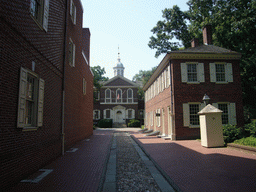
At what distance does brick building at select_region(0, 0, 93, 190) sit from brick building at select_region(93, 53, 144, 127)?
30.9 meters

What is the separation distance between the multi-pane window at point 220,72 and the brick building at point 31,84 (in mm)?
10788

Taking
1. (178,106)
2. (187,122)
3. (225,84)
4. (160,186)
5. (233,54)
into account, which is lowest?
(160,186)

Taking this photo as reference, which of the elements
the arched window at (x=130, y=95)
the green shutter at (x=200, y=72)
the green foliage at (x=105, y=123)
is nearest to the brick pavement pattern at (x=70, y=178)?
the green shutter at (x=200, y=72)

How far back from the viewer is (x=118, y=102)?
136ft

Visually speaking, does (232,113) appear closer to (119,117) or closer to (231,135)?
(231,135)

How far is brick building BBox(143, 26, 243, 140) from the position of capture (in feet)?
45.8

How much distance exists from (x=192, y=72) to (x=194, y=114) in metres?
3.00

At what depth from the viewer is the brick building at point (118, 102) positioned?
40.8m

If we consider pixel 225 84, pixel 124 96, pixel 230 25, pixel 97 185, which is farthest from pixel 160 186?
pixel 124 96

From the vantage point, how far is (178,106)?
14.0 metres

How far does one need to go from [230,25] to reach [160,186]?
62.4 feet

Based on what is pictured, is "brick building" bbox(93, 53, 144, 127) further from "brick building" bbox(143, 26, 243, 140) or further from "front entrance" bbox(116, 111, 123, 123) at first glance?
"brick building" bbox(143, 26, 243, 140)

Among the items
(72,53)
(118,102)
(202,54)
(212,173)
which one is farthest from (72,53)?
(118,102)

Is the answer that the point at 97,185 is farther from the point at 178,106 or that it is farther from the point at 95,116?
the point at 95,116
